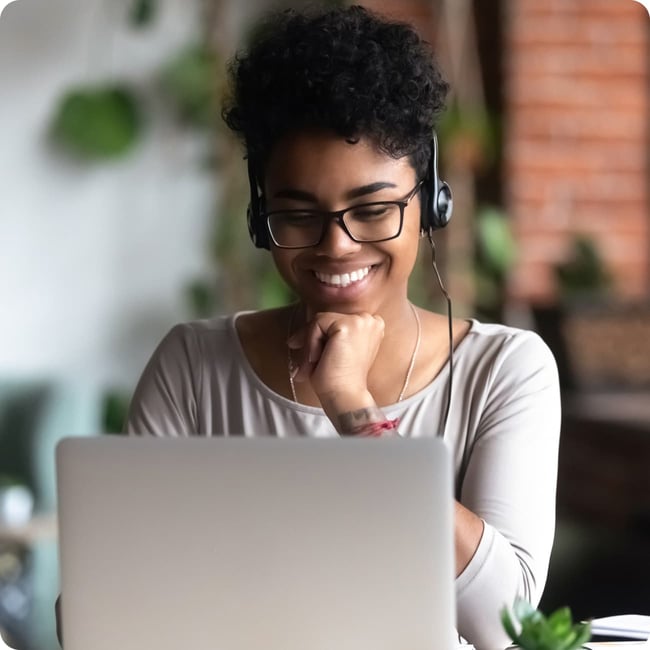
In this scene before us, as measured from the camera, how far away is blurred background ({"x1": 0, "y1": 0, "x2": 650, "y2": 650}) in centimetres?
332

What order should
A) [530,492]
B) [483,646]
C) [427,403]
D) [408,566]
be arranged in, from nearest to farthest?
[408,566], [483,646], [530,492], [427,403]

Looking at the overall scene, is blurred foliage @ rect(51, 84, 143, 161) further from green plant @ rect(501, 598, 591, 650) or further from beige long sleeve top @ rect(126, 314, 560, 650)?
green plant @ rect(501, 598, 591, 650)

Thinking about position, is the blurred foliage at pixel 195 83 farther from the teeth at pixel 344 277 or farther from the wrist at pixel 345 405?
the wrist at pixel 345 405

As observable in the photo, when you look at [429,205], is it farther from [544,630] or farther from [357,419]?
[544,630]

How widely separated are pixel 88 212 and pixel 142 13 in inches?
23.7

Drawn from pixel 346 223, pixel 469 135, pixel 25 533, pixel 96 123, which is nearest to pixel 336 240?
pixel 346 223

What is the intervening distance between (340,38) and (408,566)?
72 cm

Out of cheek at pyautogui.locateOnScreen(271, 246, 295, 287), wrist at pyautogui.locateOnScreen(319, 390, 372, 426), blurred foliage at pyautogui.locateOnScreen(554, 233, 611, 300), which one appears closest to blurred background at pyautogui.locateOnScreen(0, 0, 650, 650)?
blurred foliage at pyautogui.locateOnScreen(554, 233, 611, 300)

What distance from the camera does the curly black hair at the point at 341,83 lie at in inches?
53.4

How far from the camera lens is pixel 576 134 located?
348 cm

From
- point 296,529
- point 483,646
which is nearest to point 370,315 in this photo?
point 483,646

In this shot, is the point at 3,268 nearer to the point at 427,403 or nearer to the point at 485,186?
the point at 485,186

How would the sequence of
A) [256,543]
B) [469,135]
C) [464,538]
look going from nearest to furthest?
[256,543] < [464,538] < [469,135]

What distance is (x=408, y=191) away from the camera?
1409 millimetres
